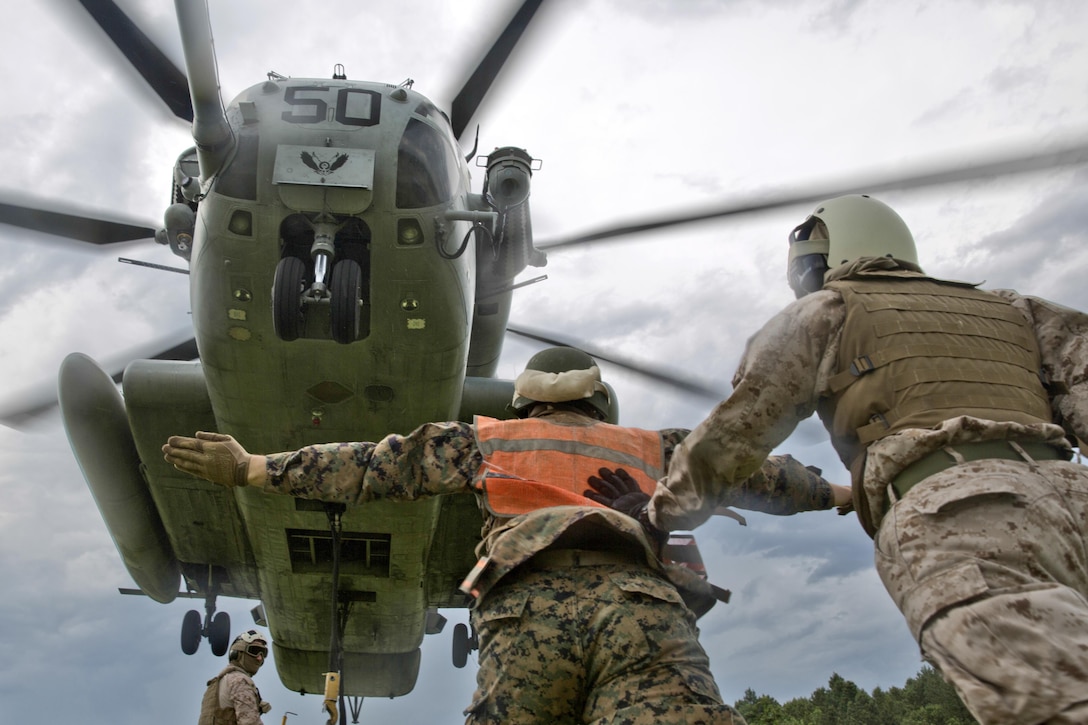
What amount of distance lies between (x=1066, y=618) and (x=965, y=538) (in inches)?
10.1

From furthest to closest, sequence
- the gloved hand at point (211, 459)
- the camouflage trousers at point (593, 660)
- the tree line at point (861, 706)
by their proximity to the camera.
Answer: the tree line at point (861, 706) < the gloved hand at point (211, 459) < the camouflage trousers at point (593, 660)

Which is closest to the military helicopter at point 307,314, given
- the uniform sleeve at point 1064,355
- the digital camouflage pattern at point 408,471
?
the digital camouflage pattern at point 408,471

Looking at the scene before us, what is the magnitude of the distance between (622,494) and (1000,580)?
1296mm

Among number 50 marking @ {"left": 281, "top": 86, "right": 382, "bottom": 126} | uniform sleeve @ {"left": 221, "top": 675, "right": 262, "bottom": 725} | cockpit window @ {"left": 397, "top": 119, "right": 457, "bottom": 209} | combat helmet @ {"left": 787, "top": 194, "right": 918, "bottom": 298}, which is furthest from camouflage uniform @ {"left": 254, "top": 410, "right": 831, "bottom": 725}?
number 50 marking @ {"left": 281, "top": 86, "right": 382, "bottom": 126}

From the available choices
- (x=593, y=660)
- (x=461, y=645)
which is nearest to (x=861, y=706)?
(x=461, y=645)

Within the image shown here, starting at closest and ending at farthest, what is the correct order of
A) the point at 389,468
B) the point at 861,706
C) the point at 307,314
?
the point at 389,468, the point at 307,314, the point at 861,706

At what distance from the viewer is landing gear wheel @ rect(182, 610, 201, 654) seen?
9.80 m

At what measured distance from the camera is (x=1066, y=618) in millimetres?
1749

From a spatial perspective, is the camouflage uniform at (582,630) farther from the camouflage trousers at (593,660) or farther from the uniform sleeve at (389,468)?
the uniform sleeve at (389,468)

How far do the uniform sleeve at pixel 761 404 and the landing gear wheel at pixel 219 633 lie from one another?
8716 mm

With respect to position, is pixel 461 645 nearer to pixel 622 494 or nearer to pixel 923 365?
pixel 622 494

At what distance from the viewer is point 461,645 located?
10.3 m

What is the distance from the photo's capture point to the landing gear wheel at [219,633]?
9719 mm

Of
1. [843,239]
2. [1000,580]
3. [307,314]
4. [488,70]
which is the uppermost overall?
[488,70]
